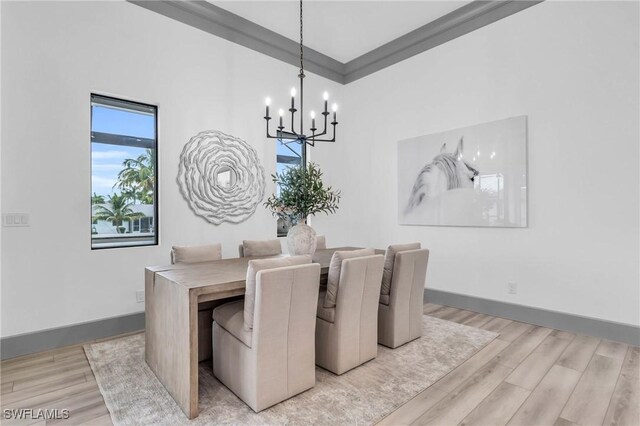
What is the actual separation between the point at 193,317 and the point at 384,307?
1.60 meters

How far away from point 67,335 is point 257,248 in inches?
70.1

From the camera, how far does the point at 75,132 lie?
2881 millimetres

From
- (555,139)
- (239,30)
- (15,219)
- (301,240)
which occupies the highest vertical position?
(239,30)

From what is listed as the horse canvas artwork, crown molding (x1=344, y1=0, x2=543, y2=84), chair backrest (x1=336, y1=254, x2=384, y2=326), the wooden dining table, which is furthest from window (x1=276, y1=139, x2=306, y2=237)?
chair backrest (x1=336, y1=254, x2=384, y2=326)

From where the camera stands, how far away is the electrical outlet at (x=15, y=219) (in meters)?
2.56

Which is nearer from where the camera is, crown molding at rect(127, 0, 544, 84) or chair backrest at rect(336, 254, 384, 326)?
chair backrest at rect(336, 254, 384, 326)

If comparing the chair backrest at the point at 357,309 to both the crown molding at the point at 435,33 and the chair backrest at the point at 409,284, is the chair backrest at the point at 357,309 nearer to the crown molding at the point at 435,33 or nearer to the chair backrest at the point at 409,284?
the chair backrest at the point at 409,284

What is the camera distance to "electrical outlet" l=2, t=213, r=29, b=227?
8.41ft

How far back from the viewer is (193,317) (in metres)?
1.79

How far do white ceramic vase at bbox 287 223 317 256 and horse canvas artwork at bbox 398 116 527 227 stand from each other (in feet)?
6.72

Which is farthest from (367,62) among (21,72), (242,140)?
(21,72)

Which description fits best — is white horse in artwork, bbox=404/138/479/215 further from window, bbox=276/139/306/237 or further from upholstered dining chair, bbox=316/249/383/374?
upholstered dining chair, bbox=316/249/383/374

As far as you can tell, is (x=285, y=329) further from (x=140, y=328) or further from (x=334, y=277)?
(x=140, y=328)

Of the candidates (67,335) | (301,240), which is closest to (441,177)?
(301,240)
